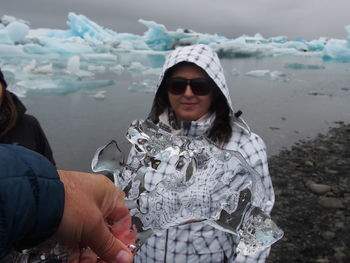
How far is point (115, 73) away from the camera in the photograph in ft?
61.4

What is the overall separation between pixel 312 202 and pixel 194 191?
4585 mm

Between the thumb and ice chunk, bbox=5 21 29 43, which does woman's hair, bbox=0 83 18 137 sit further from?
ice chunk, bbox=5 21 29 43

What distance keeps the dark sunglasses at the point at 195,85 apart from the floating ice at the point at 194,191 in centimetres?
49

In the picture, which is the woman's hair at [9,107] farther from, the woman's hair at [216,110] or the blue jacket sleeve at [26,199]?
the blue jacket sleeve at [26,199]

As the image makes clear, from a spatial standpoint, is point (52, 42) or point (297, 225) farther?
point (52, 42)

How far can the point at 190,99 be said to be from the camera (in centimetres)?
178

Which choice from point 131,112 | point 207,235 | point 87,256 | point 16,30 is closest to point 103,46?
point 16,30

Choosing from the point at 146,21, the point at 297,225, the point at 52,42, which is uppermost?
the point at 146,21

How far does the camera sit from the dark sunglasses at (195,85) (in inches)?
70.0

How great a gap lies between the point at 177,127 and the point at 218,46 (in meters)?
29.5

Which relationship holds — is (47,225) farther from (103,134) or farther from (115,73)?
(115,73)

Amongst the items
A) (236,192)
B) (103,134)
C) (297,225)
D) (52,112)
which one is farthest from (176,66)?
(52,112)

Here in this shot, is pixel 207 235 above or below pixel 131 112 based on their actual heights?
above

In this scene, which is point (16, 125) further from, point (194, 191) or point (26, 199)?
point (26, 199)
